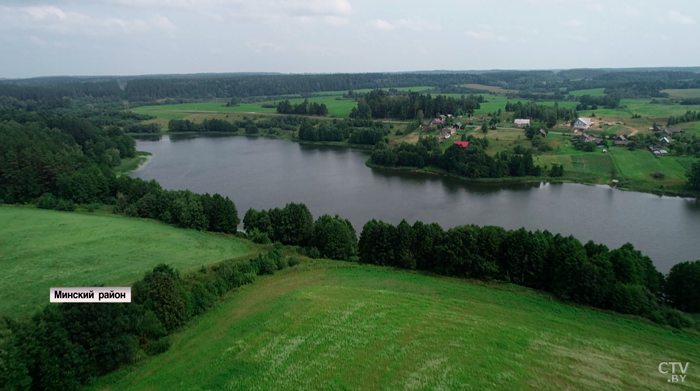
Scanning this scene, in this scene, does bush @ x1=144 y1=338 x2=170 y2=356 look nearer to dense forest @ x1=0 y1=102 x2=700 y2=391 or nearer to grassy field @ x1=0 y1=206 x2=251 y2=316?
dense forest @ x1=0 y1=102 x2=700 y2=391

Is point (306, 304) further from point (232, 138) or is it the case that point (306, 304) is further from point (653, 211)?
point (232, 138)

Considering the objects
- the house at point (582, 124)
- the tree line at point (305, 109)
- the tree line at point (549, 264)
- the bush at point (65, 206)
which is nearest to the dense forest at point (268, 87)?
the house at point (582, 124)

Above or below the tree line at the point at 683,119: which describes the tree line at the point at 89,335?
below

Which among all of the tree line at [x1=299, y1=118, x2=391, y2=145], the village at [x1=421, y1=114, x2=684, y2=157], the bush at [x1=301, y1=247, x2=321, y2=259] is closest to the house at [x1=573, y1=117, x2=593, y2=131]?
the village at [x1=421, y1=114, x2=684, y2=157]

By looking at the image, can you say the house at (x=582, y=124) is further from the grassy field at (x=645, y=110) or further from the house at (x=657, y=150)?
the grassy field at (x=645, y=110)

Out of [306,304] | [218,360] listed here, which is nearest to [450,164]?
[306,304]
